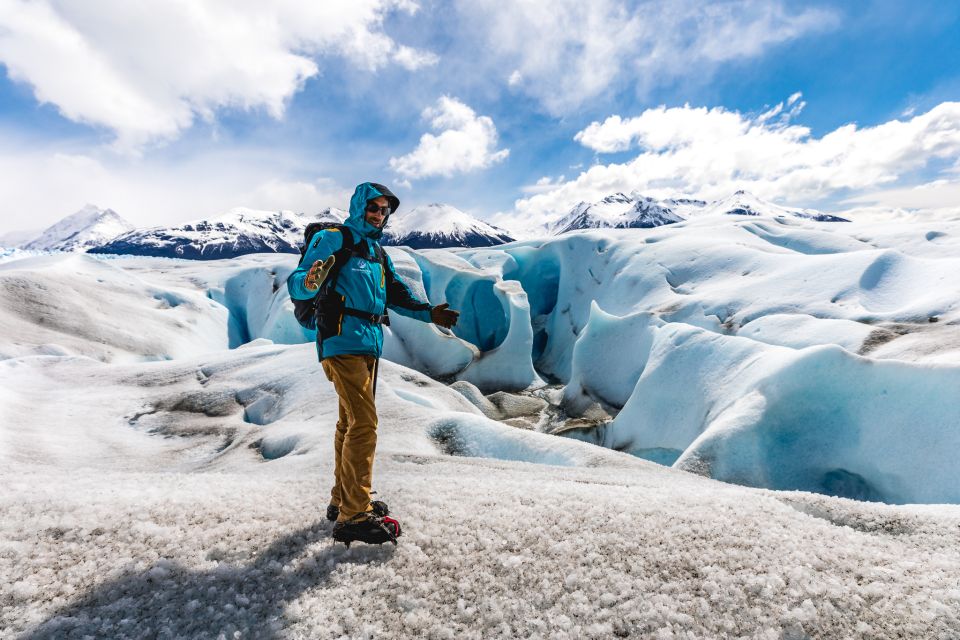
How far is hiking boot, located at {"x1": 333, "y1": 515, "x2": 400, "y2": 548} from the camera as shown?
237 cm

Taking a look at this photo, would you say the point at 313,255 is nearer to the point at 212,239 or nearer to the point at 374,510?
the point at 374,510

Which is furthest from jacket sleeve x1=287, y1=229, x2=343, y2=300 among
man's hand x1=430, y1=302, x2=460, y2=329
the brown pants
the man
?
man's hand x1=430, y1=302, x2=460, y2=329

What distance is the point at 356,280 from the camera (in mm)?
2684

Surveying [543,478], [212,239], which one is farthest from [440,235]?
[543,478]

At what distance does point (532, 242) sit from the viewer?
111ft

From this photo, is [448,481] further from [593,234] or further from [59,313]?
[593,234]

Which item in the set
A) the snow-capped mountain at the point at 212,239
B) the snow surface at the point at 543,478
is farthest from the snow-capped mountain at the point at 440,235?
the snow surface at the point at 543,478

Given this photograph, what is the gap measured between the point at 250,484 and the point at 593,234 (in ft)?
82.3

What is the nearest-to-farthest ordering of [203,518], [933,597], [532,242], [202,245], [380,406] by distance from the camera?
[933,597], [203,518], [380,406], [532,242], [202,245]

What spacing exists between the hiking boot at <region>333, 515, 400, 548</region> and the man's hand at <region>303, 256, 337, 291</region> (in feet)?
4.10

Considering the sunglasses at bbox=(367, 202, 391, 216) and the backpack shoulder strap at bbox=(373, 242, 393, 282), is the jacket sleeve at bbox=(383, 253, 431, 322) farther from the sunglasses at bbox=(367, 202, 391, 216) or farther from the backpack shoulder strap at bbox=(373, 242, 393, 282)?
the sunglasses at bbox=(367, 202, 391, 216)

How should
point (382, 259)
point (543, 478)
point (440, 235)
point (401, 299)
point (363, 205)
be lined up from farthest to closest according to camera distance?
point (440, 235), point (543, 478), point (401, 299), point (382, 259), point (363, 205)

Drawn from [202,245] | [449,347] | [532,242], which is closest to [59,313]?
[449,347]

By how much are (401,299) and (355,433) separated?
3.48ft
